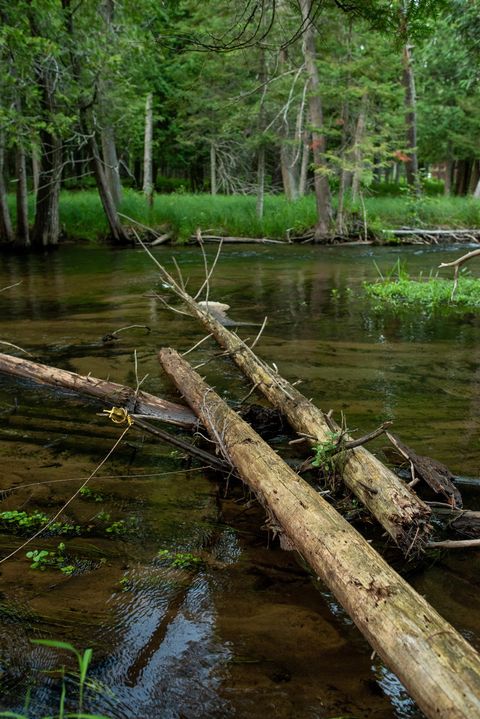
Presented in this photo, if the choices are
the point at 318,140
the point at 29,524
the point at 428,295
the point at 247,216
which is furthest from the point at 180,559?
the point at 247,216

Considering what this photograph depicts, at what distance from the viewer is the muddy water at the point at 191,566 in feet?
6.63

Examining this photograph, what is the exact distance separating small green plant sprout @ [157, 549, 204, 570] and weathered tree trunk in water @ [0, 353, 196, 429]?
3.98ft

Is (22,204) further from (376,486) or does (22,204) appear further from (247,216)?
(376,486)

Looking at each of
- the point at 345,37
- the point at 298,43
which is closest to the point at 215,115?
the point at 298,43

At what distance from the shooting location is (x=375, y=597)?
6.59ft

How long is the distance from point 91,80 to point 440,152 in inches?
927

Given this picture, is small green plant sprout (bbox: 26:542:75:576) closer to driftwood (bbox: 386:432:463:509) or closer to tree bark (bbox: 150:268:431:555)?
tree bark (bbox: 150:268:431:555)

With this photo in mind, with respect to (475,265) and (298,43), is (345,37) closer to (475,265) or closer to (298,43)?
(298,43)

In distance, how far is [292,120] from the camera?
2544 centimetres

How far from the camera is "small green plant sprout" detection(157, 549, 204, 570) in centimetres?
272

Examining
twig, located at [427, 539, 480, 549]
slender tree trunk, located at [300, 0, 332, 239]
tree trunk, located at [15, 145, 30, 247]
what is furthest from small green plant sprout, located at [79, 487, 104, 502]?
slender tree trunk, located at [300, 0, 332, 239]

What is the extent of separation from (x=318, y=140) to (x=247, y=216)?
11.7 ft

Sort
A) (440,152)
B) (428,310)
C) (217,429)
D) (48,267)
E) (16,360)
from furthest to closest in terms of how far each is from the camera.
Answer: (440,152) → (48,267) → (428,310) → (16,360) → (217,429)

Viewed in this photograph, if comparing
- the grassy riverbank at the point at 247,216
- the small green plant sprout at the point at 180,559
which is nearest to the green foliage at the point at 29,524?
the small green plant sprout at the point at 180,559
